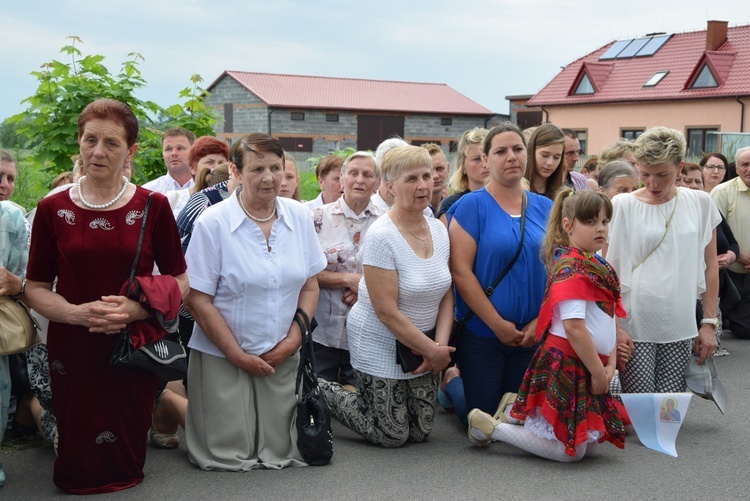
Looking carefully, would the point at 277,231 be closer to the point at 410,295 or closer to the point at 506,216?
the point at 410,295

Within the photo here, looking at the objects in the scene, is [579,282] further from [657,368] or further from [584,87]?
[584,87]

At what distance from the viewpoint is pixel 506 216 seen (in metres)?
5.72

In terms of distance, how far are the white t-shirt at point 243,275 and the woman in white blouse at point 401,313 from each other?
581 mm

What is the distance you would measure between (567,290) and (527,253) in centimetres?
60

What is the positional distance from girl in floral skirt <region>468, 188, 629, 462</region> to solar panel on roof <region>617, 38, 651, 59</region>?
4364 centimetres

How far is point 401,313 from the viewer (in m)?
5.41

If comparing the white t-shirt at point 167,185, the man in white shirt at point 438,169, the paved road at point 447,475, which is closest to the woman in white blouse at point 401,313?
the paved road at point 447,475

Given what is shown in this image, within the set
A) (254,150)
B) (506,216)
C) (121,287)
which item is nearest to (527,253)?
(506,216)

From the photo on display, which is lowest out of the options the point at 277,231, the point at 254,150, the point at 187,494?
the point at 187,494

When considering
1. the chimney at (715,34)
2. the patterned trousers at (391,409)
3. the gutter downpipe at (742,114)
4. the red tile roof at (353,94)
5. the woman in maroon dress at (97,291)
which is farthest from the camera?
the red tile roof at (353,94)

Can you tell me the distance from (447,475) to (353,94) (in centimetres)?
5726

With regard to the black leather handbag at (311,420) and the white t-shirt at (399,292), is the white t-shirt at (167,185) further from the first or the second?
the black leather handbag at (311,420)

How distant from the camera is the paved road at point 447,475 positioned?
471 centimetres

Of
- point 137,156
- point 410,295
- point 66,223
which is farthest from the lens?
point 137,156
